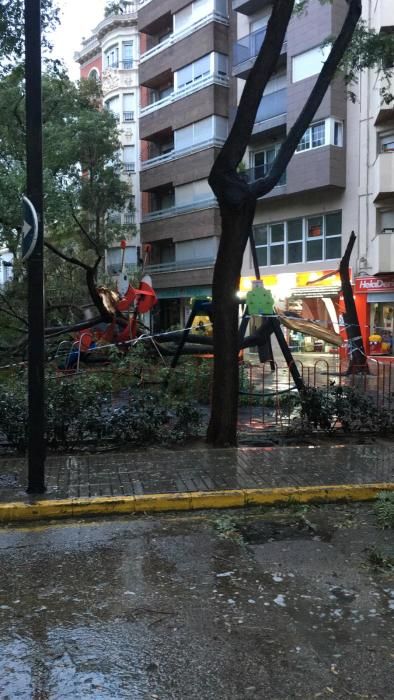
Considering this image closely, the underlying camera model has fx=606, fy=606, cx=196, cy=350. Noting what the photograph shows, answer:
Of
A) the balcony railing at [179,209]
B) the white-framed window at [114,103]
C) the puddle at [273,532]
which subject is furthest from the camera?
the white-framed window at [114,103]

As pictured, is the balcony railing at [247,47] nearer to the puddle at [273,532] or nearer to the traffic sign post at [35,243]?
the traffic sign post at [35,243]

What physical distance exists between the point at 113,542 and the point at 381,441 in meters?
5.14

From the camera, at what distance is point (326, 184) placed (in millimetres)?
26500

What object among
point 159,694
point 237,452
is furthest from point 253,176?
point 159,694

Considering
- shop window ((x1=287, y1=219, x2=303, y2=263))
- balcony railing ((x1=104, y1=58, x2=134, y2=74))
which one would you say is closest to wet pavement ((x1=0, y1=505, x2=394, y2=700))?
shop window ((x1=287, y1=219, x2=303, y2=263))

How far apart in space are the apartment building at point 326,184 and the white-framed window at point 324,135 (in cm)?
4

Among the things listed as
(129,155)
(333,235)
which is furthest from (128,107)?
(333,235)

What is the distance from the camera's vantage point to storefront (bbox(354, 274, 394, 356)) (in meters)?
25.7

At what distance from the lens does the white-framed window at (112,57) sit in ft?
140

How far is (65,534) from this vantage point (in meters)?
5.49

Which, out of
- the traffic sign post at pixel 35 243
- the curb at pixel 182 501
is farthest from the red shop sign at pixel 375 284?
the traffic sign post at pixel 35 243

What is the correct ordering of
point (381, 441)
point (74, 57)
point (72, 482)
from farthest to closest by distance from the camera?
point (74, 57)
point (381, 441)
point (72, 482)

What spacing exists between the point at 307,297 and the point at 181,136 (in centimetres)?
1367

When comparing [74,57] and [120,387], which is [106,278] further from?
[74,57]
